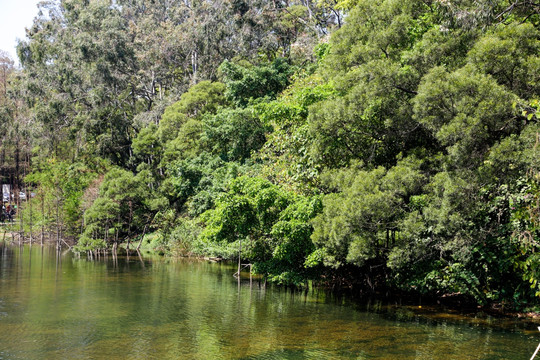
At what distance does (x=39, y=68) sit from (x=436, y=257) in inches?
1656

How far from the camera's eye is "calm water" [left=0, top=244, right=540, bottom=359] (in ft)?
39.0

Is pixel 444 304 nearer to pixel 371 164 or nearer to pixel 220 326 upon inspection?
pixel 371 164

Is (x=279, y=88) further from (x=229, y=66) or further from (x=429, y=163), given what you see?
(x=429, y=163)

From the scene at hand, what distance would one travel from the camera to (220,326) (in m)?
14.4

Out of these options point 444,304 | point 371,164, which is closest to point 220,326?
point 371,164

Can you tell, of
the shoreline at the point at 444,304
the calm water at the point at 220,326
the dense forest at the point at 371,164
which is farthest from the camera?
the shoreline at the point at 444,304

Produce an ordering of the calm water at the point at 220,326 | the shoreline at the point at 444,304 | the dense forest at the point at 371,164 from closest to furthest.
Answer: the calm water at the point at 220,326 < the dense forest at the point at 371,164 < the shoreline at the point at 444,304

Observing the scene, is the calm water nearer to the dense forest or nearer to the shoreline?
the shoreline

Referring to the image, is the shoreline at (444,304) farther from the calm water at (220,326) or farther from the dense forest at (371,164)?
the calm water at (220,326)

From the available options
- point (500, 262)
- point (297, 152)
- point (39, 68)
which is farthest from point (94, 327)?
point (39, 68)

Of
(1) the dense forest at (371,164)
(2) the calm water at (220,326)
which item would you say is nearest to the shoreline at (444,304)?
(1) the dense forest at (371,164)

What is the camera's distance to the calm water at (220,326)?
11898 mm

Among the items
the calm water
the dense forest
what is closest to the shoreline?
the dense forest

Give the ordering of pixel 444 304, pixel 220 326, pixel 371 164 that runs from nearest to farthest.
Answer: pixel 220 326 < pixel 371 164 < pixel 444 304
